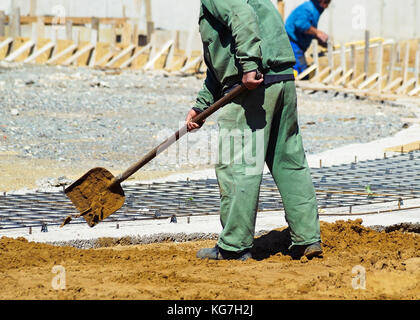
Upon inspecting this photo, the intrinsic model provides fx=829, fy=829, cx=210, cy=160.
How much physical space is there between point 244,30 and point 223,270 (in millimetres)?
1325

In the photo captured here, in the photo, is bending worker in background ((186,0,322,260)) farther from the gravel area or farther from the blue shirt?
the blue shirt

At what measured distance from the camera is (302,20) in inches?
644

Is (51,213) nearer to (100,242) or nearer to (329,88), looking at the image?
(100,242)

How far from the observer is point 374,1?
75.0ft

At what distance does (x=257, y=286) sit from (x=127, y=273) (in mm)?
713

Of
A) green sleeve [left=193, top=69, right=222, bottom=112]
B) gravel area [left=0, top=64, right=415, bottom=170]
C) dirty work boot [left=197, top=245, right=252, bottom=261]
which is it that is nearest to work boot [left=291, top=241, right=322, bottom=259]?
dirty work boot [left=197, top=245, right=252, bottom=261]

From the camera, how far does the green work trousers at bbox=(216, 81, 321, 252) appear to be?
15.9 ft

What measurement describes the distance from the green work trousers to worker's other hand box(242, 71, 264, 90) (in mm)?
156

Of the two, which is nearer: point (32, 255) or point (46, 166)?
point (32, 255)

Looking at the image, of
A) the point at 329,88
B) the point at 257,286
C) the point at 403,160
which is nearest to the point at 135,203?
the point at 257,286

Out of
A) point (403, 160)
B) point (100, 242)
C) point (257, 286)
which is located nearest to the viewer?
point (257, 286)

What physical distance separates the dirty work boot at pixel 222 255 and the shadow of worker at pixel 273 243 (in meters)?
0.44

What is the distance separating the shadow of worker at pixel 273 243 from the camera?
215 inches

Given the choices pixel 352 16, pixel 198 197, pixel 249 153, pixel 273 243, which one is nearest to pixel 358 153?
pixel 198 197
